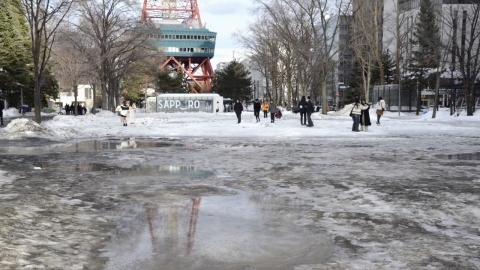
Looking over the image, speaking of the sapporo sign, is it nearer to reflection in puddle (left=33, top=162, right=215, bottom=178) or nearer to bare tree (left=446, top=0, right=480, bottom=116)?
bare tree (left=446, top=0, right=480, bottom=116)

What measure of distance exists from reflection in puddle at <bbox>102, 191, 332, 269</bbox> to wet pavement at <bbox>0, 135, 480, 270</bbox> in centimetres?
1

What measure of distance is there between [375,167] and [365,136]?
9.38 meters

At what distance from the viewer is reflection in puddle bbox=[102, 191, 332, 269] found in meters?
4.14

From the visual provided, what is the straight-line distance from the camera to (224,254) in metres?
4.36

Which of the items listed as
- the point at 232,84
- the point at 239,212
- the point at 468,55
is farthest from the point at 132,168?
the point at 232,84

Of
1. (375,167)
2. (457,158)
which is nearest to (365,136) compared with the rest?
(457,158)

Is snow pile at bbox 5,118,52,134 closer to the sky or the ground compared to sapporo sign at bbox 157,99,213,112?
closer to the ground

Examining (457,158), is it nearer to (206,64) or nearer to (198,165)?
(198,165)

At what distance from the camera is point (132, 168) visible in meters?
10.1

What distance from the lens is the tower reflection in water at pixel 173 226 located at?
4.54 m

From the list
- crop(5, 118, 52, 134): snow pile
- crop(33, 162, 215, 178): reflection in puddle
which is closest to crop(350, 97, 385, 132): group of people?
crop(5, 118, 52, 134): snow pile

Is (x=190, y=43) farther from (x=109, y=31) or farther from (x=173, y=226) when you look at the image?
(x=173, y=226)

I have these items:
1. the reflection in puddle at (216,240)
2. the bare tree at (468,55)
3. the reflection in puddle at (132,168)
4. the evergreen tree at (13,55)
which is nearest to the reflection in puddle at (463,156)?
the reflection in puddle at (132,168)

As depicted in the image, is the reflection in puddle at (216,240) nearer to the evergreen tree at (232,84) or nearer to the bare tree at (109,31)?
the bare tree at (109,31)
